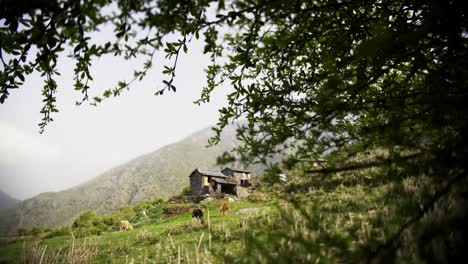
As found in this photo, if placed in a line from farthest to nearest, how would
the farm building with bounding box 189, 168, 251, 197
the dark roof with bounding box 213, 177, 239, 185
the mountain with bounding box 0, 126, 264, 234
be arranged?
the mountain with bounding box 0, 126, 264, 234
the dark roof with bounding box 213, 177, 239, 185
the farm building with bounding box 189, 168, 251, 197

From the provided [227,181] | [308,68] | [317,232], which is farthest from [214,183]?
[308,68]

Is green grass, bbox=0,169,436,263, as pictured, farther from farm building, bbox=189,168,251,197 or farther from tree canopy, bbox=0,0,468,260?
farm building, bbox=189,168,251,197

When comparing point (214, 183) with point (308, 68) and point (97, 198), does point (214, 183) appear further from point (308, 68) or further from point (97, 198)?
point (97, 198)

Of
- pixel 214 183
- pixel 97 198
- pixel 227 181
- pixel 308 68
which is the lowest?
pixel 97 198

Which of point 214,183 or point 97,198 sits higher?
point 214,183

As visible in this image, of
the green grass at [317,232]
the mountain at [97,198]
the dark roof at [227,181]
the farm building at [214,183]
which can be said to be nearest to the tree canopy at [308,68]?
the green grass at [317,232]

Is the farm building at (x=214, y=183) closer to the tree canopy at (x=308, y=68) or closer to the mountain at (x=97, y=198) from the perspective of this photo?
the tree canopy at (x=308, y=68)

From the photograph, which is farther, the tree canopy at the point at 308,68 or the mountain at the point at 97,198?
the mountain at the point at 97,198

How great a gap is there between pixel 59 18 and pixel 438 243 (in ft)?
12.5

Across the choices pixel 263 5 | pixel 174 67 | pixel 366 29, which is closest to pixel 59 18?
pixel 174 67

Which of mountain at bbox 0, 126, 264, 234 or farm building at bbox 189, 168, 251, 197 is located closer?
farm building at bbox 189, 168, 251, 197

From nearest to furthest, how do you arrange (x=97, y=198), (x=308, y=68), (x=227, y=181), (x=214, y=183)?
1. (x=308, y=68)
2. (x=214, y=183)
3. (x=227, y=181)
4. (x=97, y=198)

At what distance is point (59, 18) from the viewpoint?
1951 mm

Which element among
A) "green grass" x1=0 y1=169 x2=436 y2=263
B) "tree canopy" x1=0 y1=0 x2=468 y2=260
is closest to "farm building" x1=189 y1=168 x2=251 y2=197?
"green grass" x1=0 y1=169 x2=436 y2=263
